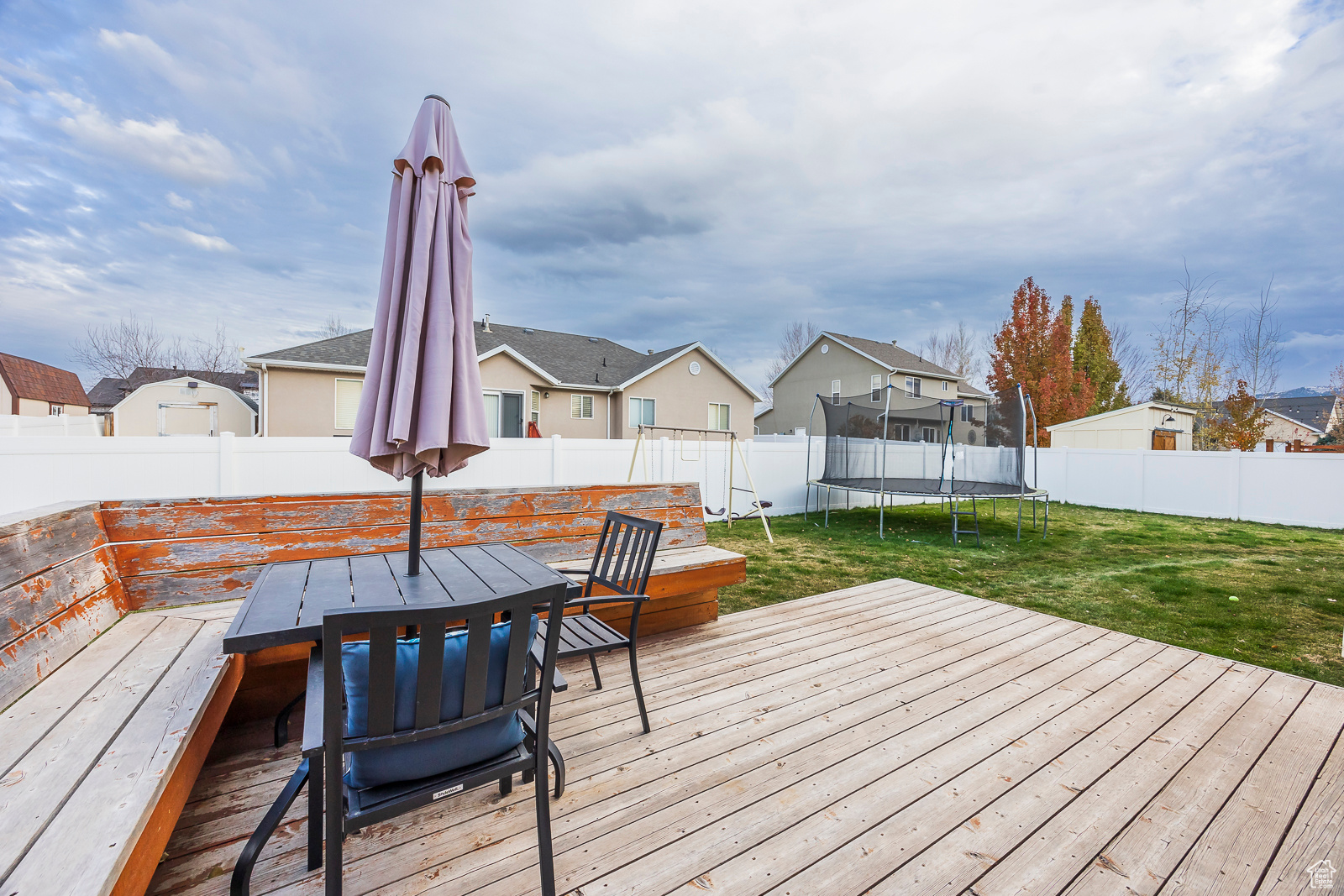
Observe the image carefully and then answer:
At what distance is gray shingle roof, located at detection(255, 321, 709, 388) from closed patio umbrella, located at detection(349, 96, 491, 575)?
39.2ft

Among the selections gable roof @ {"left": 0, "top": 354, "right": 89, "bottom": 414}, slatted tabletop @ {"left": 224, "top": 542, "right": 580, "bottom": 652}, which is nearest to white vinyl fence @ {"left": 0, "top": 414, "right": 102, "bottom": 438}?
slatted tabletop @ {"left": 224, "top": 542, "right": 580, "bottom": 652}

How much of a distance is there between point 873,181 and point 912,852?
15765 mm

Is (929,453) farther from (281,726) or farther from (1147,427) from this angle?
(281,726)

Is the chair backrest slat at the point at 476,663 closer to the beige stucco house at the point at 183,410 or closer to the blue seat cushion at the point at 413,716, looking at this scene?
the blue seat cushion at the point at 413,716

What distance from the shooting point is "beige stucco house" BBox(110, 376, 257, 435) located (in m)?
18.9

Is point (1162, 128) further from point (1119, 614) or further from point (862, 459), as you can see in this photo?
point (1119, 614)

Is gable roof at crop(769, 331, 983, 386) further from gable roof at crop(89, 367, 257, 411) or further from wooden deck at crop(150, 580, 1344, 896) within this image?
gable roof at crop(89, 367, 257, 411)

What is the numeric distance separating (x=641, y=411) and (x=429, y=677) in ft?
50.3

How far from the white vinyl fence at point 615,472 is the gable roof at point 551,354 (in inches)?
222

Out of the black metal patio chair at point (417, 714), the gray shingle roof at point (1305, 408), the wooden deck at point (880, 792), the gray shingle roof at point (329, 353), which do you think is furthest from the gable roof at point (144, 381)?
the gray shingle roof at point (1305, 408)

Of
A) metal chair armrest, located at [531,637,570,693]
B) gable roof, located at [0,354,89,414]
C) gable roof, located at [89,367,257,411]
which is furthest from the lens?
gable roof, located at [89,367,257,411]

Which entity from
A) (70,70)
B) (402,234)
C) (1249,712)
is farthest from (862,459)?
(70,70)

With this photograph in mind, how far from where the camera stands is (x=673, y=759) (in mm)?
2131

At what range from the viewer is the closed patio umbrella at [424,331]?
73.9 inches
